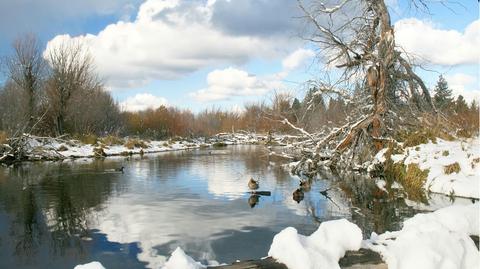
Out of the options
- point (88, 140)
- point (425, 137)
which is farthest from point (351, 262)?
point (88, 140)

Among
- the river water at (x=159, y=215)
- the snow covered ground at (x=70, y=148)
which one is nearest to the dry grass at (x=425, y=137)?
the river water at (x=159, y=215)

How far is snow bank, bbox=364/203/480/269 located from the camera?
14.9 ft

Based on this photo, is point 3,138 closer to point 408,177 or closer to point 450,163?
point 408,177

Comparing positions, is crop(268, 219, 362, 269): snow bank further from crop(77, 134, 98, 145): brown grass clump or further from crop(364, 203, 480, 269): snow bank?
crop(77, 134, 98, 145): brown grass clump

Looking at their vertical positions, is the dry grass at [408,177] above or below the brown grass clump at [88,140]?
below

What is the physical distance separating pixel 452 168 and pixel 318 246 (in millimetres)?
11183

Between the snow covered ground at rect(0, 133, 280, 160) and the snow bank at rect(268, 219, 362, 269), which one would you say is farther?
the snow covered ground at rect(0, 133, 280, 160)

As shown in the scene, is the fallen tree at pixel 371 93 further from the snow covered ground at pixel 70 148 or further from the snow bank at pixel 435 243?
the snow bank at pixel 435 243

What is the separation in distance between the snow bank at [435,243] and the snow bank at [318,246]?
303 millimetres

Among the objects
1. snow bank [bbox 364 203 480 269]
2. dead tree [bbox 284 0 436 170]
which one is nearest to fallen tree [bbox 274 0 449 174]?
dead tree [bbox 284 0 436 170]

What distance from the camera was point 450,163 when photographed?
14.4 meters

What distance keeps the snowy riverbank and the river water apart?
2842mm

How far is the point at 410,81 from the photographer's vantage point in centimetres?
1880

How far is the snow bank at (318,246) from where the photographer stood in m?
4.42
